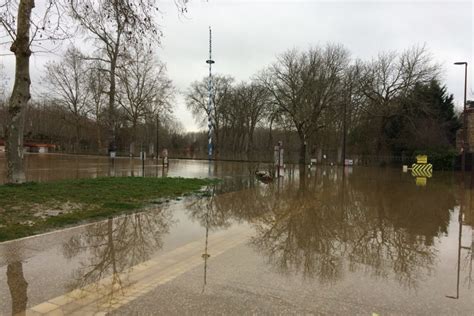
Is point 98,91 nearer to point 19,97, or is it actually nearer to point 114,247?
point 19,97

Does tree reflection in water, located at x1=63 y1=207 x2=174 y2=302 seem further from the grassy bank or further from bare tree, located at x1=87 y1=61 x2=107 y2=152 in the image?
bare tree, located at x1=87 y1=61 x2=107 y2=152

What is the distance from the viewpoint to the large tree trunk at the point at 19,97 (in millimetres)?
11367

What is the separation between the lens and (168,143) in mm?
75750

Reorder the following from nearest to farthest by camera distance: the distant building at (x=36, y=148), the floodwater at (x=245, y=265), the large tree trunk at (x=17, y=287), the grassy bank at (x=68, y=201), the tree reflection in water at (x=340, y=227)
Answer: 1. the large tree trunk at (x=17, y=287)
2. the floodwater at (x=245, y=265)
3. the tree reflection in water at (x=340, y=227)
4. the grassy bank at (x=68, y=201)
5. the distant building at (x=36, y=148)

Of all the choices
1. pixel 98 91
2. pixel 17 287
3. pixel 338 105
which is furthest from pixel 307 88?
pixel 17 287

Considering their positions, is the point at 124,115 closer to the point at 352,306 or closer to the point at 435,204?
the point at 435,204

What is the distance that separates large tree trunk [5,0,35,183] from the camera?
37.3ft

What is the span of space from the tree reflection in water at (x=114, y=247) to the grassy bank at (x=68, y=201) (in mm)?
840

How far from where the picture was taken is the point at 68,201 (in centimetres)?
1007

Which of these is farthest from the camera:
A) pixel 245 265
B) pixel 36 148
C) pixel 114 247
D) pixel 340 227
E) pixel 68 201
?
pixel 36 148

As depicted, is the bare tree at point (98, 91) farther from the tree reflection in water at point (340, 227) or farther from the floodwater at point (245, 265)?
the floodwater at point (245, 265)

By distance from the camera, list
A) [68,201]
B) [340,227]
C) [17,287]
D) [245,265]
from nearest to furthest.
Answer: [17,287] < [245,265] < [340,227] < [68,201]

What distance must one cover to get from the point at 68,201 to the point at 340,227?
22.5ft

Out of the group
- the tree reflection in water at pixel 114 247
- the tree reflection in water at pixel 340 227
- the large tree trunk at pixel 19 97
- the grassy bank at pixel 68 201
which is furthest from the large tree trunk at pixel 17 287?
the large tree trunk at pixel 19 97
